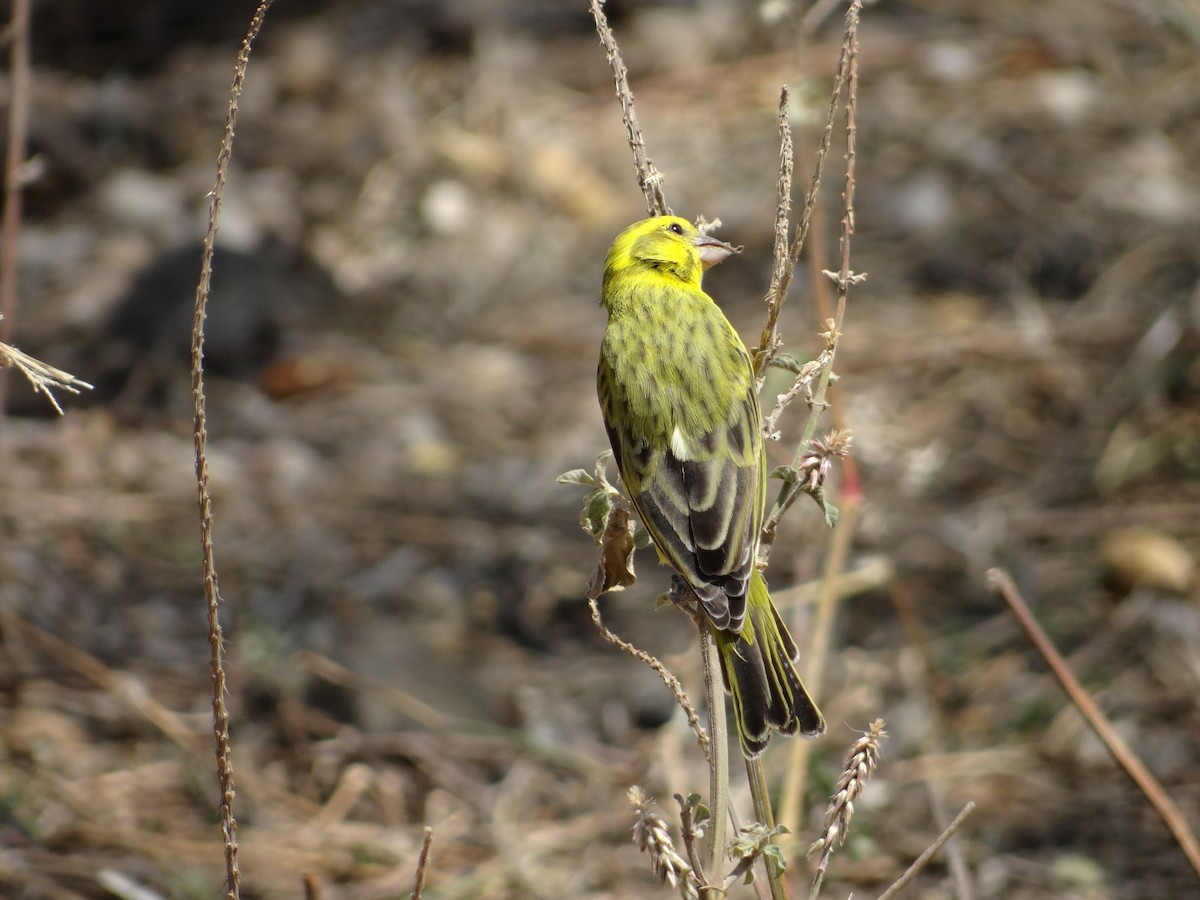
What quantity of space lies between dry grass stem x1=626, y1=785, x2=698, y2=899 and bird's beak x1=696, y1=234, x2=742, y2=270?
1534 millimetres

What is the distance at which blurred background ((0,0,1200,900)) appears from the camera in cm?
403

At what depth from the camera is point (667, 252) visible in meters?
3.22

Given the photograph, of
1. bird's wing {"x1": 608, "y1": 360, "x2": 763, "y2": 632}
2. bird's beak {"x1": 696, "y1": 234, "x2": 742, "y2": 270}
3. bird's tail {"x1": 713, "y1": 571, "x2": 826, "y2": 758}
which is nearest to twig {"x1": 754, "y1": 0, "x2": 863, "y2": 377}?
bird's wing {"x1": 608, "y1": 360, "x2": 763, "y2": 632}

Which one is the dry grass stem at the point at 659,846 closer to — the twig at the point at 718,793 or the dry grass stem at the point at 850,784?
the twig at the point at 718,793

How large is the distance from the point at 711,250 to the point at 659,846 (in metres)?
1.73

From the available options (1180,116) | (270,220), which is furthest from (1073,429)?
(270,220)

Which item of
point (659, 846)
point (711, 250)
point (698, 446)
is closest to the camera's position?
point (659, 846)

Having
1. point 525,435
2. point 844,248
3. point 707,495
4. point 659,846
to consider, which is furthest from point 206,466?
point 525,435

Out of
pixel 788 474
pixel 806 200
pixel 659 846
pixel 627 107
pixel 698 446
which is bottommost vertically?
pixel 659 846

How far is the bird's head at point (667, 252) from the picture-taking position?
3.06 metres

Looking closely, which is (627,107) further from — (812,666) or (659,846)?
(812,666)

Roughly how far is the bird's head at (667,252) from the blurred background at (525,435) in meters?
0.27

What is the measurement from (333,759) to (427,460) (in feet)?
5.56

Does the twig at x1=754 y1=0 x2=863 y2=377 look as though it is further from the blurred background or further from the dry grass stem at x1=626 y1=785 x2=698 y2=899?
→ the blurred background
